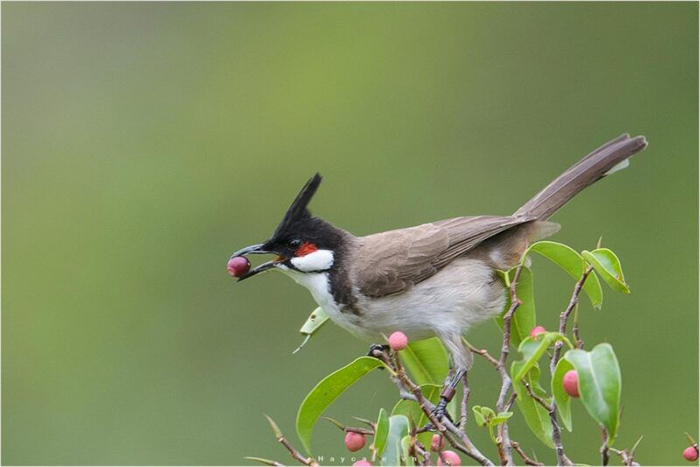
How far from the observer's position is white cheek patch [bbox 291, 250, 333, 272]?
11.7 ft

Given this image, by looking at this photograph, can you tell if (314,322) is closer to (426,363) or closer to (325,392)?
(426,363)

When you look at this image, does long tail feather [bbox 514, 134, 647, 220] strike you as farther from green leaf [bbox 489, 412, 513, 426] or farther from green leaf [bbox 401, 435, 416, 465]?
green leaf [bbox 401, 435, 416, 465]

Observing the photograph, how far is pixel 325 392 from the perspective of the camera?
267 centimetres

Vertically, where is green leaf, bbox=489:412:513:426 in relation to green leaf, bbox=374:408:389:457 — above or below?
below

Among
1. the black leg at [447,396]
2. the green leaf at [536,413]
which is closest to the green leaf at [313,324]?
the black leg at [447,396]

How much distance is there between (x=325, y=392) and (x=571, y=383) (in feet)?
2.23

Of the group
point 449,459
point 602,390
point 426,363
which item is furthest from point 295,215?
point 602,390

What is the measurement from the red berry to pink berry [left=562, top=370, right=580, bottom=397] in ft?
4.51

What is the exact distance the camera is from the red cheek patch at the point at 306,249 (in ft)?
11.7

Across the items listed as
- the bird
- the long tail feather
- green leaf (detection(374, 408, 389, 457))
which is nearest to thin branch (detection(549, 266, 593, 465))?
green leaf (detection(374, 408, 389, 457))

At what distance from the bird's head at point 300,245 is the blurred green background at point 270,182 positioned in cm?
168

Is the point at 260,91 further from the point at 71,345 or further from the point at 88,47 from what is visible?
the point at 71,345

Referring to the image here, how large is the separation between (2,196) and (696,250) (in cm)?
439

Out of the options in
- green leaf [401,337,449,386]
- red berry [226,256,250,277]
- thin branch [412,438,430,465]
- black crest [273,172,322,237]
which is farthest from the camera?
black crest [273,172,322,237]
